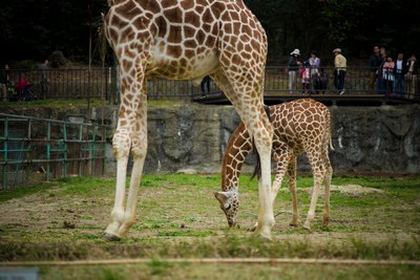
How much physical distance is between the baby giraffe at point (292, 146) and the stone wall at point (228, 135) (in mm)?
13372

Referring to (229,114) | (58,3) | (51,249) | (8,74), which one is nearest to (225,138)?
(229,114)

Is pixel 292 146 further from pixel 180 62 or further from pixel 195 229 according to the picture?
pixel 180 62

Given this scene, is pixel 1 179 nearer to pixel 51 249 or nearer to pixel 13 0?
pixel 51 249

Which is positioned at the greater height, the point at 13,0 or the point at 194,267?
the point at 13,0

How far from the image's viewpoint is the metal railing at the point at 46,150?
57.3ft

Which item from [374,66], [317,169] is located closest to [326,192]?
[317,169]

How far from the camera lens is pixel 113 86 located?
29.0m

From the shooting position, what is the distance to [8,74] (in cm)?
3047

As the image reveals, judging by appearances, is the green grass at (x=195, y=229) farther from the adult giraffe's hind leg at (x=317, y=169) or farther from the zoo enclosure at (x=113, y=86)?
the zoo enclosure at (x=113, y=86)

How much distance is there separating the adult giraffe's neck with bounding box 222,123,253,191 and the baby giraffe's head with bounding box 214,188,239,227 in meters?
0.35

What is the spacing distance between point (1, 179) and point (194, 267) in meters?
11.8

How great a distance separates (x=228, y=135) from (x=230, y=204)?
15.8 m

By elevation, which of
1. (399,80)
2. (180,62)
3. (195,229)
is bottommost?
(195,229)

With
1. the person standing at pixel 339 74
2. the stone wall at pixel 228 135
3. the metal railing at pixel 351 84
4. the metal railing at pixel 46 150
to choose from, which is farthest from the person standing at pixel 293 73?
the metal railing at pixel 46 150
